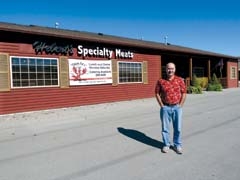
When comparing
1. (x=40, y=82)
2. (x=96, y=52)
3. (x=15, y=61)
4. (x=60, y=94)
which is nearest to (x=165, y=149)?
(x=15, y=61)

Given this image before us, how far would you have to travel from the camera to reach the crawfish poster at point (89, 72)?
54.2ft

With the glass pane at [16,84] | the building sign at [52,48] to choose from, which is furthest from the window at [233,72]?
the glass pane at [16,84]

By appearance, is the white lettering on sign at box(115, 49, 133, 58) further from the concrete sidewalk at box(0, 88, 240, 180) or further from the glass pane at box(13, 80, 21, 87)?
the concrete sidewalk at box(0, 88, 240, 180)

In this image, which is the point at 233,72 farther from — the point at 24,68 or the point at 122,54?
the point at 24,68

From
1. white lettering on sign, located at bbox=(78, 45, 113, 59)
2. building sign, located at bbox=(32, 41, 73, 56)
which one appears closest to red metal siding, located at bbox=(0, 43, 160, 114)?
building sign, located at bbox=(32, 41, 73, 56)

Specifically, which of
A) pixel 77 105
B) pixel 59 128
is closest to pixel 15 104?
pixel 77 105

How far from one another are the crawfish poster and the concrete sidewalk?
5917 millimetres

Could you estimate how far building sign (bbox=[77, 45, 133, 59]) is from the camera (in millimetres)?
17047

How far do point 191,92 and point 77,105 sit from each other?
12.6m

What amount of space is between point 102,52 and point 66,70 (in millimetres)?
2881

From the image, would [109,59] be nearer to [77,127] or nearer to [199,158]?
[77,127]

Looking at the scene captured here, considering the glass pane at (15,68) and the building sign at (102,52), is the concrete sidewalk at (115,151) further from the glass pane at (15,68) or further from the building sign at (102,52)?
the building sign at (102,52)

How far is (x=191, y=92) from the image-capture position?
1047 inches

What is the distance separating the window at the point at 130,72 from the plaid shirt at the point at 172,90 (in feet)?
42.6
